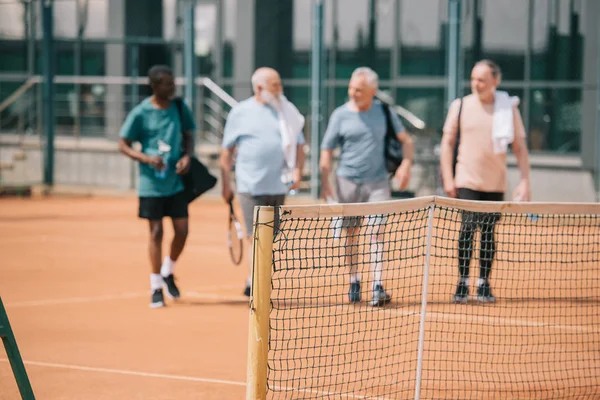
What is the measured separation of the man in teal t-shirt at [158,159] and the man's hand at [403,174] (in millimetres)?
1711

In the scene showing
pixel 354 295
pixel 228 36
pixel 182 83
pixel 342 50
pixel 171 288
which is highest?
pixel 228 36

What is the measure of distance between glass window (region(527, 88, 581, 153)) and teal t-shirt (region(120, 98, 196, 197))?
12.3 metres

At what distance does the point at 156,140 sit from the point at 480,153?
260cm

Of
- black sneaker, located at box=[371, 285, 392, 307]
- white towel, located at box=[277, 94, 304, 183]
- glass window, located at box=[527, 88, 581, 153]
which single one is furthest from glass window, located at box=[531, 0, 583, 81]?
black sneaker, located at box=[371, 285, 392, 307]

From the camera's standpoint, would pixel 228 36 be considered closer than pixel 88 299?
No

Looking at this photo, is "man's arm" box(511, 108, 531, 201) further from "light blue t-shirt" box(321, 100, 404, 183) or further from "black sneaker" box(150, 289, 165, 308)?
"black sneaker" box(150, 289, 165, 308)

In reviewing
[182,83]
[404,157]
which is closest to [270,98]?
[404,157]

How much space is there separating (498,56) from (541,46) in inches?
34.3

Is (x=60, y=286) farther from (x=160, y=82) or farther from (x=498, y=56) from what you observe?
(x=498, y=56)

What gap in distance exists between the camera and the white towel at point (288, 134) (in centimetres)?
887

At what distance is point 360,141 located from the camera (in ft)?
29.1

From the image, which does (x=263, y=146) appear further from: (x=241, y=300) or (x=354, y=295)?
(x=354, y=295)

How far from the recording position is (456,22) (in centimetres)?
1688

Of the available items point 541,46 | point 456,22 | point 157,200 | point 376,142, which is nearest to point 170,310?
point 157,200
